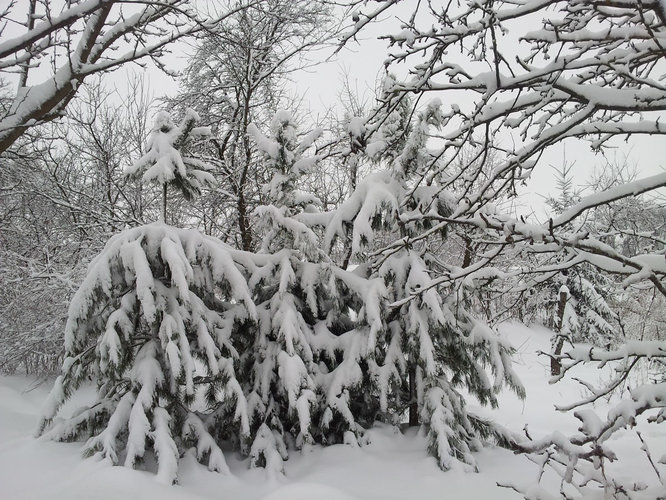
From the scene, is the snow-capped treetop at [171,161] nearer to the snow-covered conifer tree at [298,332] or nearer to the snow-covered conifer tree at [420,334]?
the snow-covered conifer tree at [298,332]

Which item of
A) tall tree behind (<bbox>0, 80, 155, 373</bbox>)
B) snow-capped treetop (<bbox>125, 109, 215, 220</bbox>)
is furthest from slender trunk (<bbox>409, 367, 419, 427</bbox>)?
tall tree behind (<bbox>0, 80, 155, 373</bbox>)

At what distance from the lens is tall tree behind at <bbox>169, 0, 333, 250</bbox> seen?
987cm

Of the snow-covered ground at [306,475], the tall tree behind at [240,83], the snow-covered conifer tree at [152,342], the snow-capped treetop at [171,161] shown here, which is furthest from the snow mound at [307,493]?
the tall tree behind at [240,83]

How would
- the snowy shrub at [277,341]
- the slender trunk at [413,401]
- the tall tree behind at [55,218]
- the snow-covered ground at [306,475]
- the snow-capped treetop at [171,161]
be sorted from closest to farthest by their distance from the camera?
the snow-covered ground at [306,475]
the snowy shrub at [277,341]
the snow-capped treetop at [171,161]
the slender trunk at [413,401]
the tall tree behind at [55,218]

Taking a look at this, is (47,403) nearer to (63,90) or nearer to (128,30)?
(63,90)

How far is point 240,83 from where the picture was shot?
32.7ft

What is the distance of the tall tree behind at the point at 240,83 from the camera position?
9867 millimetres

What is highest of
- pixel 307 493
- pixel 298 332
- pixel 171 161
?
pixel 171 161

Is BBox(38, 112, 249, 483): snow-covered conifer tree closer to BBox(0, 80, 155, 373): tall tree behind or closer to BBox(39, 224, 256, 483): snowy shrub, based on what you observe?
BBox(39, 224, 256, 483): snowy shrub

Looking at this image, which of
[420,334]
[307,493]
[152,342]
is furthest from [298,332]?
[307,493]

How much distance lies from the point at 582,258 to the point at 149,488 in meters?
3.89

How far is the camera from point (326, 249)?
20.5 feet

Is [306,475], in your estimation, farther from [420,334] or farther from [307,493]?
[420,334]

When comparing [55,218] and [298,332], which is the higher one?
[55,218]
